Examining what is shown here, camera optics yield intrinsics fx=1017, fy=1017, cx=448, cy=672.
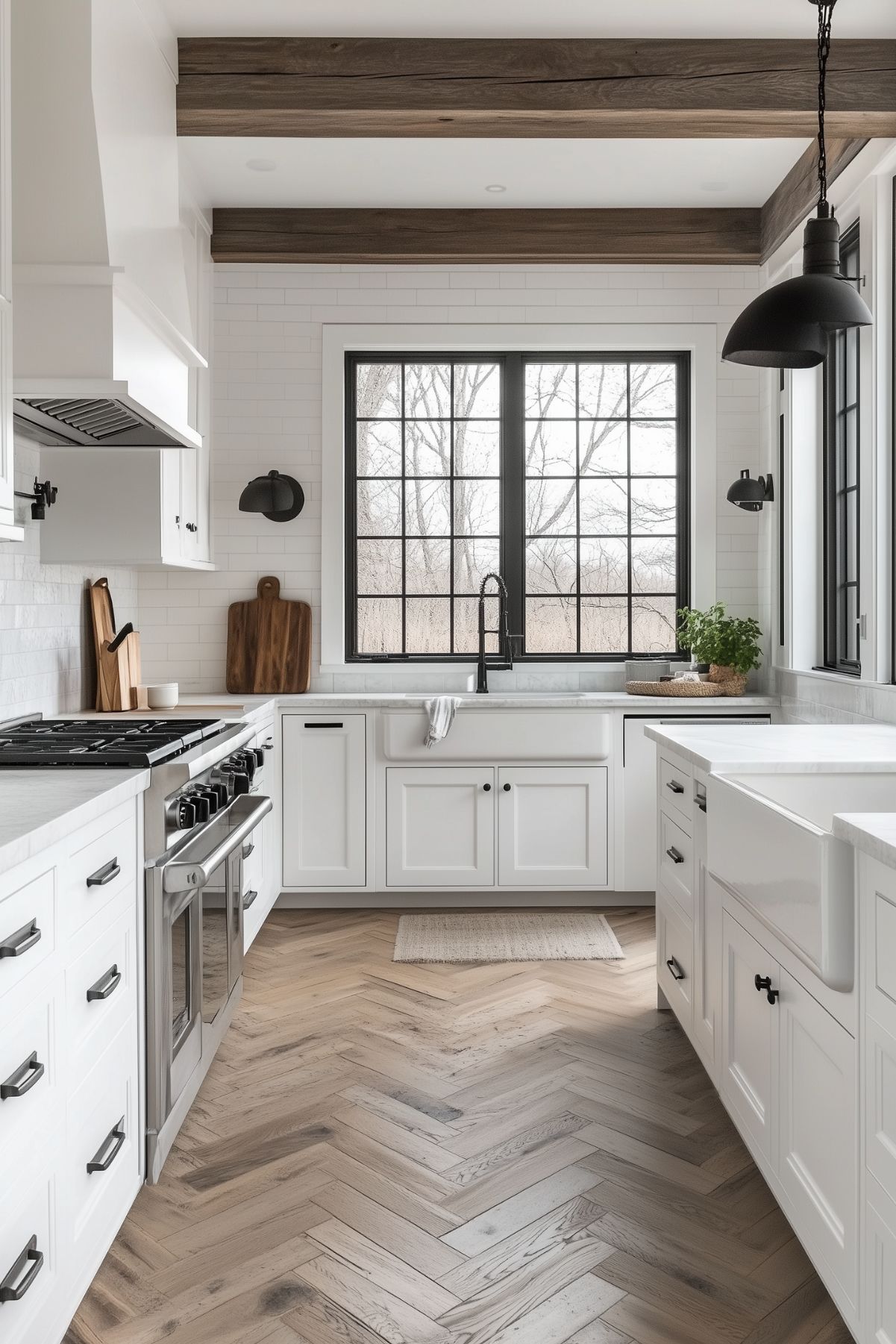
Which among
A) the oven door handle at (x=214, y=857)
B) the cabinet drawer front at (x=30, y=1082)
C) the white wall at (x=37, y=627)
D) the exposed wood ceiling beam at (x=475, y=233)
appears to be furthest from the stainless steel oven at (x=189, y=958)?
the exposed wood ceiling beam at (x=475, y=233)

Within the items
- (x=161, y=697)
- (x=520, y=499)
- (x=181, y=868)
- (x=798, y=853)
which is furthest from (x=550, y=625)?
(x=798, y=853)

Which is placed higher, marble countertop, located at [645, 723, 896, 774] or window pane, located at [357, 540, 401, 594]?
window pane, located at [357, 540, 401, 594]

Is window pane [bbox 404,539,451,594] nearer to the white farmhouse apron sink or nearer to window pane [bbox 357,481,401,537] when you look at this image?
window pane [bbox 357,481,401,537]

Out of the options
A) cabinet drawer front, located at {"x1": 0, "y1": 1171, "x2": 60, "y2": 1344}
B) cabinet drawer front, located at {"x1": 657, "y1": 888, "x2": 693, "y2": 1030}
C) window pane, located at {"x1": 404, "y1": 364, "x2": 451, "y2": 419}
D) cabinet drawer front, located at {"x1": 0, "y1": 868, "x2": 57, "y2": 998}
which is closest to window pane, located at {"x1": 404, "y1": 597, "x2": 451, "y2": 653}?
window pane, located at {"x1": 404, "y1": 364, "x2": 451, "y2": 419}

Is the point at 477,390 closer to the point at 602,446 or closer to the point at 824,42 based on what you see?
the point at 602,446

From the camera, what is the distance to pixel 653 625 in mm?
4871

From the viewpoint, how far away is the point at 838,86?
315 cm

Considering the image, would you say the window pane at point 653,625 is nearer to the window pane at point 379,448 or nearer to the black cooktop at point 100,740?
the window pane at point 379,448

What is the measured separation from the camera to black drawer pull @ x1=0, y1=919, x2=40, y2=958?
1.42 metres

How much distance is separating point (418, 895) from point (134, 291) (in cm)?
281

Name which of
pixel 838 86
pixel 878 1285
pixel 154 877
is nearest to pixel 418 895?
pixel 154 877

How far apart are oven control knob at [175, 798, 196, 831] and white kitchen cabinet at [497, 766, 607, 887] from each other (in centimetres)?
214

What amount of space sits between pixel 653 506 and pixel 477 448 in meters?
0.89

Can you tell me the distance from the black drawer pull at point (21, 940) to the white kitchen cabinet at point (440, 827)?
2.83 m
